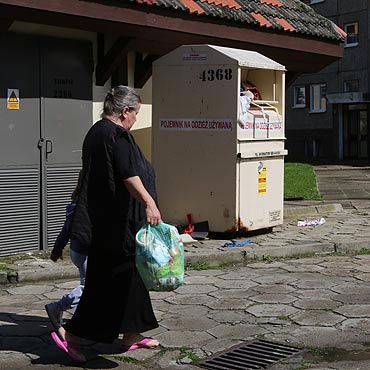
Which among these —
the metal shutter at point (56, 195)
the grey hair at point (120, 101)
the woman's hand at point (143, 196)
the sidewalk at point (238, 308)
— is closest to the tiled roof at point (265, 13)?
the metal shutter at point (56, 195)

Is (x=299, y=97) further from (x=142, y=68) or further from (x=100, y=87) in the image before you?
(x=100, y=87)

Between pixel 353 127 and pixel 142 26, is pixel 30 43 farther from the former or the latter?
pixel 353 127

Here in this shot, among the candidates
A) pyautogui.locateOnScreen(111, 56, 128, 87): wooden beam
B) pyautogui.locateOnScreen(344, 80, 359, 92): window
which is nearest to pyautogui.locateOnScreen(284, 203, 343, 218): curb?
pyautogui.locateOnScreen(111, 56, 128, 87): wooden beam

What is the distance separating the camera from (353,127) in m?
39.1

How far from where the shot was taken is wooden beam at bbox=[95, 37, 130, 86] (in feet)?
32.1

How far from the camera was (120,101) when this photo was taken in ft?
17.3

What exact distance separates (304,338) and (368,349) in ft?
1.73

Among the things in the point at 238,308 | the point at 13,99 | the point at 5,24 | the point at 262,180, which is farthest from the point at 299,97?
the point at 238,308

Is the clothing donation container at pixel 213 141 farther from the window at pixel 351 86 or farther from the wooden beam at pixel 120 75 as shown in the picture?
the window at pixel 351 86

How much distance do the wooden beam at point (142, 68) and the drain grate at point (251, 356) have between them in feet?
18.9

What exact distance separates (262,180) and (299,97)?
1286 inches

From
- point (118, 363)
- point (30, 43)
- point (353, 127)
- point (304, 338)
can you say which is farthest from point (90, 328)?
point (353, 127)

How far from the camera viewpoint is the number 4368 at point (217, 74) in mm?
9635

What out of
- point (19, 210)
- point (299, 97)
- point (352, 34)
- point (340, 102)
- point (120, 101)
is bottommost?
point (19, 210)
